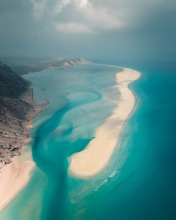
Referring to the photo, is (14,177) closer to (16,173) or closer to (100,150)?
(16,173)

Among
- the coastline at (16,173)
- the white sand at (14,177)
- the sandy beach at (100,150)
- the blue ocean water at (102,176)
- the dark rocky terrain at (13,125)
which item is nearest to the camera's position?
the blue ocean water at (102,176)

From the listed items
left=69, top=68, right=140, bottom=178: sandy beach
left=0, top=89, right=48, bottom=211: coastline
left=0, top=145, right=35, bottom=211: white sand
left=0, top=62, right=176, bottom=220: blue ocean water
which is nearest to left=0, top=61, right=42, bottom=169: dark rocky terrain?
left=0, top=89, right=48, bottom=211: coastline

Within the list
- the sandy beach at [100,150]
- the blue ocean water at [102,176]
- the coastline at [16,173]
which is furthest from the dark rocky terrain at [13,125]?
the sandy beach at [100,150]

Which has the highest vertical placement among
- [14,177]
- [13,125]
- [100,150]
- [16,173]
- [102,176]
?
[13,125]

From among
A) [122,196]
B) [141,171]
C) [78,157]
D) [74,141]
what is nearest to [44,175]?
[78,157]

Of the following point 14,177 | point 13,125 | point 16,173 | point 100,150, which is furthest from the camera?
point 13,125

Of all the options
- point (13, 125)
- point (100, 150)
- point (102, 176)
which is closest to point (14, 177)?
point (102, 176)

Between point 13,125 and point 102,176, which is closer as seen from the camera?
point 102,176

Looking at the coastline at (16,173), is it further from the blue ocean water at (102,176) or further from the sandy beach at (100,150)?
the sandy beach at (100,150)
